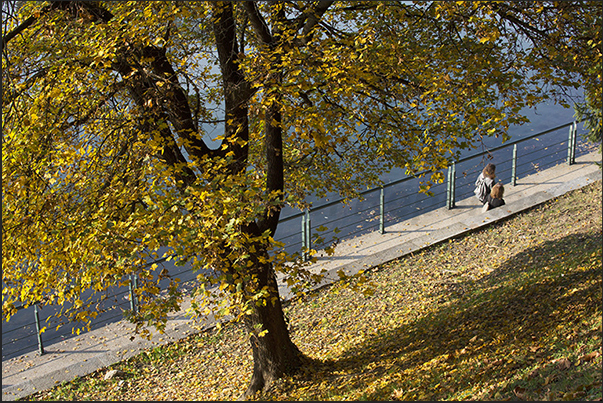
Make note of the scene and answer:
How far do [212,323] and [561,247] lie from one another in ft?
19.8

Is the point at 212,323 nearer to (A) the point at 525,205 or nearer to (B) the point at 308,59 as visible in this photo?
(B) the point at 308,59

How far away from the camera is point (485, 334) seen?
20.1 ft

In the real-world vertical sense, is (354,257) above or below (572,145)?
below

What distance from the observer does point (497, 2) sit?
5812 mm

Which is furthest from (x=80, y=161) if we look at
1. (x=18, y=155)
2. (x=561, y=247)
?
(x=561, y=247)

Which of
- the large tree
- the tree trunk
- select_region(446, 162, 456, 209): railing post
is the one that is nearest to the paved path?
select_region(446, 162, 456, 209): railing post

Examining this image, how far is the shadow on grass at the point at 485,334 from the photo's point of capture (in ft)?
16.9

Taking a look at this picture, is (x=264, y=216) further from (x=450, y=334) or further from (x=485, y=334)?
(x=485, y=334)

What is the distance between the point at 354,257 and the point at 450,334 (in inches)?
166

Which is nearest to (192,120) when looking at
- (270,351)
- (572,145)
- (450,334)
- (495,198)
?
(270,351)

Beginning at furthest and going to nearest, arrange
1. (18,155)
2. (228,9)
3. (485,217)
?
1. (485,217)
2. (228,9)
3. (18,155)

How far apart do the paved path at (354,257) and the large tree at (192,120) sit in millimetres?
2562

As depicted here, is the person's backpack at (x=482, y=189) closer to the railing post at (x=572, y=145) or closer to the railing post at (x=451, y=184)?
the railing post at (x=451, y=184)

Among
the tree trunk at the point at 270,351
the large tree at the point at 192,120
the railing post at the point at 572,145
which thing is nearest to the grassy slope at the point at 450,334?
the tree trunk at the point at 270,351
